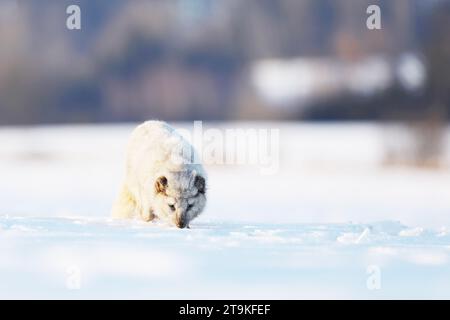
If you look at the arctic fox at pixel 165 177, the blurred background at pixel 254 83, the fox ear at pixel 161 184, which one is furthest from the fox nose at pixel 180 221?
the blurred background at pixel 254 83

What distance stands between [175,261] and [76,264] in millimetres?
652

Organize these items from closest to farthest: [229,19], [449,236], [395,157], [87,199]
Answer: [449,236] → [87,199] → [395,157] → [229,19]

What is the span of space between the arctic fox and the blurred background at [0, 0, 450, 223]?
6608 mm

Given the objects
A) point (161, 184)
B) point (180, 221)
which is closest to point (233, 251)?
point (180, 221)

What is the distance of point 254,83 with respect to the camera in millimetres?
15305

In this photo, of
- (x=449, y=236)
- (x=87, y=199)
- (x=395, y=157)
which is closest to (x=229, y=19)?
(x=395, y=157)

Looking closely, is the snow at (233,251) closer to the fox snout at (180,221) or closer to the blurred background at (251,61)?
the fox snout at (180,221)

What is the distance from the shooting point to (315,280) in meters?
5.10

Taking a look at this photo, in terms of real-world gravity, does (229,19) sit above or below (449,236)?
above

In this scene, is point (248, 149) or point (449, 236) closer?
point (449, 236)

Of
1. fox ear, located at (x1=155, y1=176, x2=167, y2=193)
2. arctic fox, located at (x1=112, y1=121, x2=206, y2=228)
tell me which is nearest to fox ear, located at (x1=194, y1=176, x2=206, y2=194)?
arctic fox, located at (x1=112, y1=121, x2=206, y2=228)

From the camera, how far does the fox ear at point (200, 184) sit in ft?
20.5

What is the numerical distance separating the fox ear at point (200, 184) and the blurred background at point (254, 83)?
6.89 m

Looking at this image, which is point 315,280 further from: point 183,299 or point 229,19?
point 229,19
